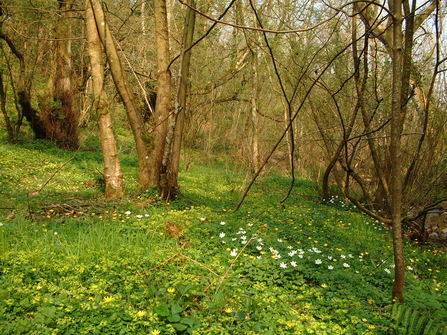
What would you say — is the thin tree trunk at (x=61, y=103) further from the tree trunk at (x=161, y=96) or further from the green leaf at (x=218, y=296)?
the green leaf at (x=218, y=296)

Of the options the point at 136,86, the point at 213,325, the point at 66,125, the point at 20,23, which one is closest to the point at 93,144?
the point at 66,125

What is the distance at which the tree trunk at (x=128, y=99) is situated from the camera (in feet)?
18.3

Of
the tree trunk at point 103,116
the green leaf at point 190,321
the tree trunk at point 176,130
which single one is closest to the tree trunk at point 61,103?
the tree trunk at point 103,116

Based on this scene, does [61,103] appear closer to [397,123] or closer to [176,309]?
[176,309]

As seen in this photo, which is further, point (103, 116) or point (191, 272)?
point (103, 116)

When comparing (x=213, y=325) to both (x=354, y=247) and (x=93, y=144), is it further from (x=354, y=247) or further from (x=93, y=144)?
(x=93, y=144)

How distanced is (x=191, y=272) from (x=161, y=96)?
3673 mm

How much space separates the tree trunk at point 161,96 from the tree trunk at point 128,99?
13cm

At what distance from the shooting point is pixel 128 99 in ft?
18.8

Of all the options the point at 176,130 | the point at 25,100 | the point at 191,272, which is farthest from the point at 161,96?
the point at 25,100

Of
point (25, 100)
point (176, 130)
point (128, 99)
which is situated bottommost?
point (176, 130)

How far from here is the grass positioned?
7.87 ft

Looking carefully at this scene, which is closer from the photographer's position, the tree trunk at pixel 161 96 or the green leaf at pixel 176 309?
the green leaf at pixel 176 309

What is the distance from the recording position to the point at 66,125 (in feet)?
35.2
